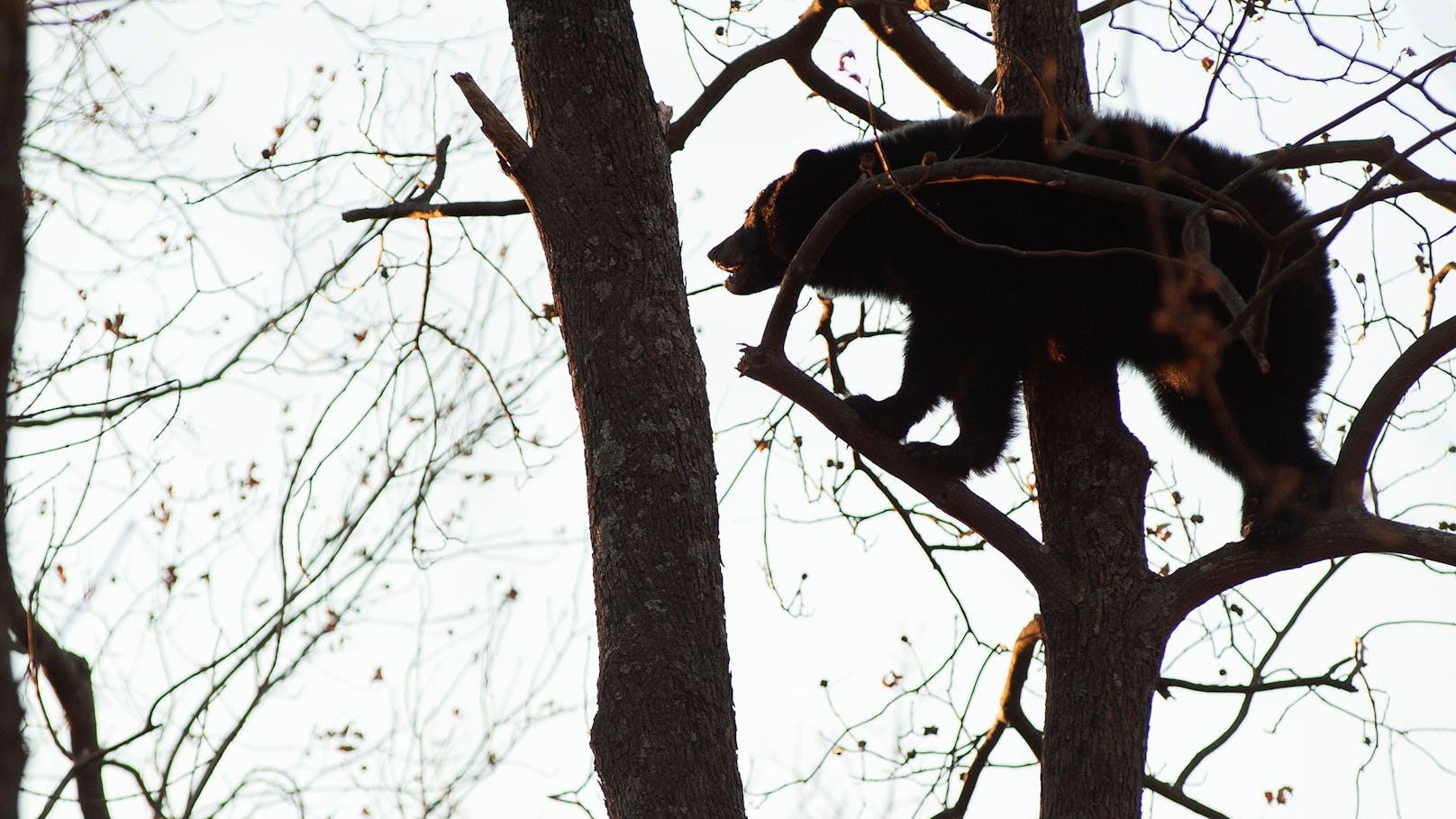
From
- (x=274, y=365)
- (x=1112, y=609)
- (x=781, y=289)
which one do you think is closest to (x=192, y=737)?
(x=274, y=365)

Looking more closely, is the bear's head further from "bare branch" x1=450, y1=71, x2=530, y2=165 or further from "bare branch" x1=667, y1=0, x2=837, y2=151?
"bare branch" x1=450, y1=71, x2=530, y2=165

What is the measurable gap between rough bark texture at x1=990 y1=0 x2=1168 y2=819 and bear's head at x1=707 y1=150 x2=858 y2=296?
149 cm

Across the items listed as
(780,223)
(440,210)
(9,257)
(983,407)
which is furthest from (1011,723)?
(9,257)

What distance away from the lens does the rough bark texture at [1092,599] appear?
369cm

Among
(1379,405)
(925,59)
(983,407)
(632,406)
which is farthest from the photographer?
(925,59)

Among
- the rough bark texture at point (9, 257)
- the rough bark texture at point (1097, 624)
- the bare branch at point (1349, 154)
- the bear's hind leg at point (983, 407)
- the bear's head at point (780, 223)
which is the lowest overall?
the rough bark texture at point (9, 257)

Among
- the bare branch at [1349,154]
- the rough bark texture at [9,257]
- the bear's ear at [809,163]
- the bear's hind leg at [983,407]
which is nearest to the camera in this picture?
the rough bark texture at [9,257]

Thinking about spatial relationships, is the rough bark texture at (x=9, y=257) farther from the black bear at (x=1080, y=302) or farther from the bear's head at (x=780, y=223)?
the bear's head at (x=780, y=223)

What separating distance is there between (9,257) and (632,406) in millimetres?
2100

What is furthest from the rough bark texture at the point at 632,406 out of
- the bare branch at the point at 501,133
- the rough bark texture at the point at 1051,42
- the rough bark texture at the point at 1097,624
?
the rough bark texture at the point at 1051,42

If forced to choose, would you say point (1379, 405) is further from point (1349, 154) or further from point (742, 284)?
point (742, 284)

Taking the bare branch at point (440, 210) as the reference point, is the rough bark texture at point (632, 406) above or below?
below

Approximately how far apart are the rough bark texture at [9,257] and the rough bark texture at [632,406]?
179 centimetres

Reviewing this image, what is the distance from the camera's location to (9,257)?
1.21 m
